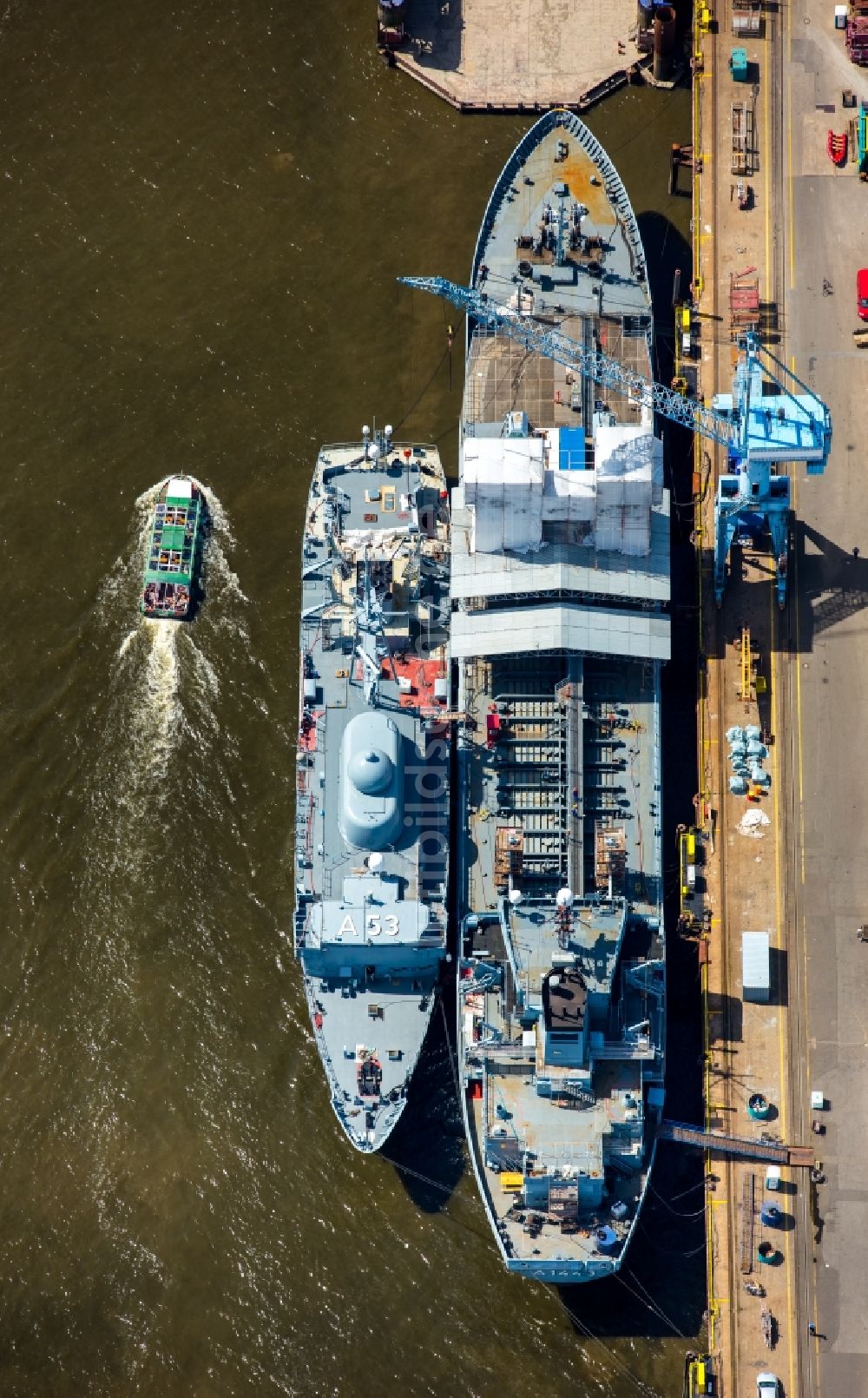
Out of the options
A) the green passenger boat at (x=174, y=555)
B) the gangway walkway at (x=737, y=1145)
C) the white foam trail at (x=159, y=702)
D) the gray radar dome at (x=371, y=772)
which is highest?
the green passenger boat at (x=174, y=555)

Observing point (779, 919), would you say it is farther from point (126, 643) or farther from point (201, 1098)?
point (126, 643)

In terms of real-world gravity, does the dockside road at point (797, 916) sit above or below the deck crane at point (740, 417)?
below

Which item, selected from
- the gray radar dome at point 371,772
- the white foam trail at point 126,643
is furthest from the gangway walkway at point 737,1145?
the white foam trail at point 126,643

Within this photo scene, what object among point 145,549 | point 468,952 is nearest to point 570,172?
point 145,549

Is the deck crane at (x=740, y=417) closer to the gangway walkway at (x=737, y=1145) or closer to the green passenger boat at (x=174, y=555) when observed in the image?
the green passenger boat at (x=174, y=555)

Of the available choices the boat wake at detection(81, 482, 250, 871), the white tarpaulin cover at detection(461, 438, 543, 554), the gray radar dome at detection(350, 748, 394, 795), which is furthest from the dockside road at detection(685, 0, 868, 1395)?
the boat wake at detection(81, 482, 250, 871)

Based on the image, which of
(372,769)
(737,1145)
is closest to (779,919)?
(737,1145)

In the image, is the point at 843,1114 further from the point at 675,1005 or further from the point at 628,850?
the point at 628,850
